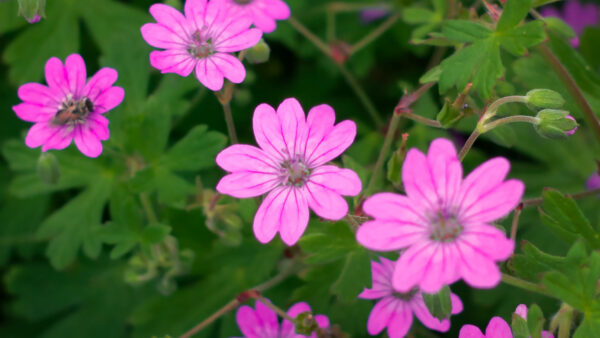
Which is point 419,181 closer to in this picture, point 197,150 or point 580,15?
point 197,150

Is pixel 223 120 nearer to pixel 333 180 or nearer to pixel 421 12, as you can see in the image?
pixel 421 12

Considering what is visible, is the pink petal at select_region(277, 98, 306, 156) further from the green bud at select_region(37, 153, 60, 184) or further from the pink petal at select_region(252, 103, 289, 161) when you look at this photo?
the green bud at select_region(37, 153, 60, 184)

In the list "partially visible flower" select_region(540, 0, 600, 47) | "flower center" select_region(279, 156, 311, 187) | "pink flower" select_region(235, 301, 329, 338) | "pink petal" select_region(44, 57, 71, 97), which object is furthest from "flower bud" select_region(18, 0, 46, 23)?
"partially visible flower" select_region(540, 0, 600, 47)

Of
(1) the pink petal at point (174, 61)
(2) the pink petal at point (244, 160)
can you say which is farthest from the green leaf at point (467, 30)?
(1) the pink petal at point (174, 61)

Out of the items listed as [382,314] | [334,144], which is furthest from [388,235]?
[382,314]

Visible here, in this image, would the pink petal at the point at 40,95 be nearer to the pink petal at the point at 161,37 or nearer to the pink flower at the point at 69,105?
the pink flower at the point at 69,105

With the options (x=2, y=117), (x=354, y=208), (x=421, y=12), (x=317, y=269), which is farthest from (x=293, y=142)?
(x=2, y=117)
